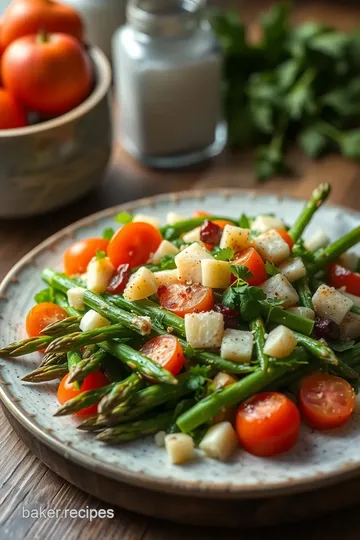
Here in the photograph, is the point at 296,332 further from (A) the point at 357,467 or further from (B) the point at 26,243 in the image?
(B) the point at 26,243

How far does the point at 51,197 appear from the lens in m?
4.15

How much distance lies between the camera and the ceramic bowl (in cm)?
393

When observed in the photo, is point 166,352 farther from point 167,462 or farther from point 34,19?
point 34,19

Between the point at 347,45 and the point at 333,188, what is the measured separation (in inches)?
44.4

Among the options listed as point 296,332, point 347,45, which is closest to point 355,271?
point 296,332

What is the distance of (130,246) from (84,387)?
2.26 feet

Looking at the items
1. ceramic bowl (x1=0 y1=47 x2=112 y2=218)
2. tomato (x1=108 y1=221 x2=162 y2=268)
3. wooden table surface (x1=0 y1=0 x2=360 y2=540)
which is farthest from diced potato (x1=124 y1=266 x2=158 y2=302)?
ceramic bowl (x1=0 y1=47 x2=112 y2=218)

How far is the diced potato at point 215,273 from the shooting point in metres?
2.94

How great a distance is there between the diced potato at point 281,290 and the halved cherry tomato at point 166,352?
1.42ft

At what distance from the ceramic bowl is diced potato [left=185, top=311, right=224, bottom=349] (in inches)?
62.7

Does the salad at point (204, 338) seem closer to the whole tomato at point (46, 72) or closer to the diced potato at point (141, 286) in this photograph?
the diced potato at point (141, 286)

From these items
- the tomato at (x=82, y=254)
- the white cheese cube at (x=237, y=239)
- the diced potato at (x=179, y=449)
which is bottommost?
the tomato at (x=82, y=254)

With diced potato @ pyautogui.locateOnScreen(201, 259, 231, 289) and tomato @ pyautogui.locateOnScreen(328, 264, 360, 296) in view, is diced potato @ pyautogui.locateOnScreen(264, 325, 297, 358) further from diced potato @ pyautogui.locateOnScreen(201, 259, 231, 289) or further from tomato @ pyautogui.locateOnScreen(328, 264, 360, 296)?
tomato @ pyautogui.locateOnScreen(328, 264, 360, 296)

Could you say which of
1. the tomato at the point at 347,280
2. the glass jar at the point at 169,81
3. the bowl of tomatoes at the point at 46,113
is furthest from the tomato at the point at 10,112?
the tomato at the point at 347,280
